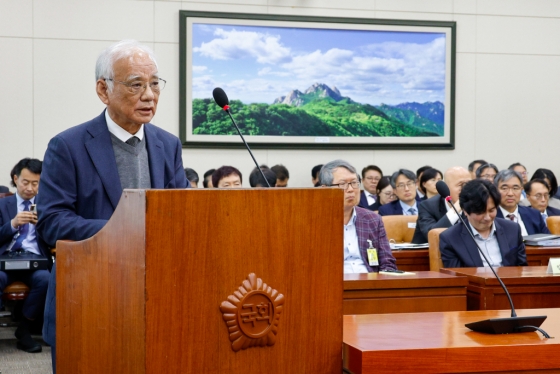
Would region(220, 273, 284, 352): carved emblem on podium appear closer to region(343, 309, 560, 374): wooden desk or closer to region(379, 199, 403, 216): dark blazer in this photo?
region(343, 309, 560, 374): wooden desk

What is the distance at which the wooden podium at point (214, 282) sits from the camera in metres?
1.23

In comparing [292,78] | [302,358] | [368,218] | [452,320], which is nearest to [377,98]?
[292,78]

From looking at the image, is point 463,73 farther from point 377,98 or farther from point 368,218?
point 368,218

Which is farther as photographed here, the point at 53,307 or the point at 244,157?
the point at 244,157

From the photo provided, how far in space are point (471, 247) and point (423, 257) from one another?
77 cm

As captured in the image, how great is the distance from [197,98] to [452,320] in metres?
6.07

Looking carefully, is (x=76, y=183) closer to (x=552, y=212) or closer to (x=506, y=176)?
(x=506, y=176)

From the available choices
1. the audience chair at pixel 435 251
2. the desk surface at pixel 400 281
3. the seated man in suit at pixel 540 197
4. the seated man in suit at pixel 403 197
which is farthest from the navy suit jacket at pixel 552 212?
the desk surface at pixel 400 281

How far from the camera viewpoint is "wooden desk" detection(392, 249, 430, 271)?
15.7 feet

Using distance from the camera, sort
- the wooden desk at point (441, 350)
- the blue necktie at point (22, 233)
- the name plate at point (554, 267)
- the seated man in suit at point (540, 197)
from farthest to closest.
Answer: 1. the seated man in suit at point (540, 197)
2. the blue necktie at point (22, 233)
3. the name plate at point (554, 267)
4. the wooden desk at point (441, 350)

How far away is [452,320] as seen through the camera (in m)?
1.82

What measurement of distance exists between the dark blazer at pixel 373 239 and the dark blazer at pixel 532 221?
1.84 meters

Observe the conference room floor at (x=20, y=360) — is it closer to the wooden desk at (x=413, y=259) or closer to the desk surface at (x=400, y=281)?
the desk surface at (x=400, y=281)

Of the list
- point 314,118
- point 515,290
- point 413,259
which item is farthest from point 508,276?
point 314,118
